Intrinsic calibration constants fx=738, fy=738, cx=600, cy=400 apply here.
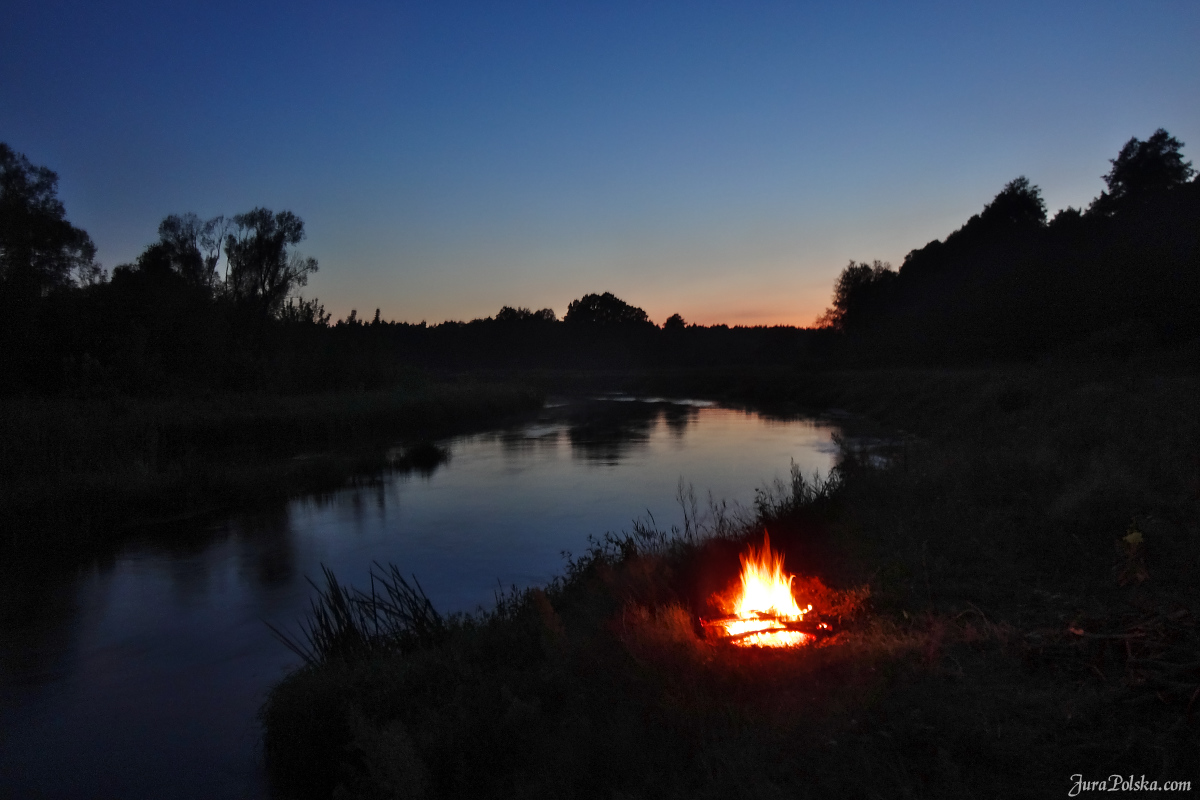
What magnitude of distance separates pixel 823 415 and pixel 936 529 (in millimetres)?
31044

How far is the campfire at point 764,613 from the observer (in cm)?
550

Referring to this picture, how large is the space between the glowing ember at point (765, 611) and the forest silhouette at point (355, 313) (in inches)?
857

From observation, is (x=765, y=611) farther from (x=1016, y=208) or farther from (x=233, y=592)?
(x=1016, y=208)

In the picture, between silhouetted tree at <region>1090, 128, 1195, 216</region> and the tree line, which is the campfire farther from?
silhouetted tree at <region>1090, 128, 1195, 216</region>

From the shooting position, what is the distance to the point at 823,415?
3875 centimetres

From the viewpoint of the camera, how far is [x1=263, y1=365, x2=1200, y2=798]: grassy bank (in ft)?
12.5

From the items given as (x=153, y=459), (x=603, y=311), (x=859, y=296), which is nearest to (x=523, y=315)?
(x=603, y=311)

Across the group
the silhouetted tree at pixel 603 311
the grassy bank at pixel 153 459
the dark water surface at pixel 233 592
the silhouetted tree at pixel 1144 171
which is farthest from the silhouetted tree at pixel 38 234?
the silhouetted tree at pixel 603 311

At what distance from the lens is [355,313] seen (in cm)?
4469

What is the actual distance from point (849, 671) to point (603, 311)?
139969 millimetres

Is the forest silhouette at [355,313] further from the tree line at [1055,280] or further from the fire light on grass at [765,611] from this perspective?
the fire light on grass at [765,611]

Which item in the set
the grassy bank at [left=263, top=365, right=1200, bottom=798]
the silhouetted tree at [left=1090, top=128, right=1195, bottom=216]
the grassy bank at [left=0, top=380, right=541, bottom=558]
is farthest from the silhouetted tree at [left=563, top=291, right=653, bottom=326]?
the grassy bank at [left=263, top=365, right=1200, bottom=798]

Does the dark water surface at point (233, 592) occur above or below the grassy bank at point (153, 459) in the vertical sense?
below

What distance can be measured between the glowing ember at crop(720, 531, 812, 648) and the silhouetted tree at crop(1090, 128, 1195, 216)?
4688cm
